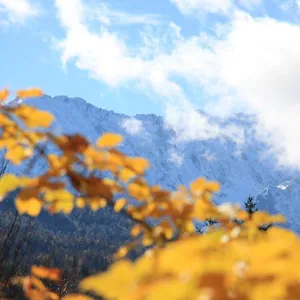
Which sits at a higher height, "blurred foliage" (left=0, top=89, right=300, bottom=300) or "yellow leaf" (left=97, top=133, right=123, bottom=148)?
"yellow leaf" (left=97, top=133, right=123, bottom=148)

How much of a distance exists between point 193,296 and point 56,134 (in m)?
0.68

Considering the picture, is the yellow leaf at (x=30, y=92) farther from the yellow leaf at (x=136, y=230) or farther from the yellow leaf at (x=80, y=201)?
the yellow leaf at (x=136, y=230)

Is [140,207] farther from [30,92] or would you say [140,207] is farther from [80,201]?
[30,92]

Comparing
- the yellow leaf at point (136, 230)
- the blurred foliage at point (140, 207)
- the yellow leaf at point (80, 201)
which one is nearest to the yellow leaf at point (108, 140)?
the blurred foliage at point (140, 207)

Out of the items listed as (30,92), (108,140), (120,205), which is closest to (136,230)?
(120,205)

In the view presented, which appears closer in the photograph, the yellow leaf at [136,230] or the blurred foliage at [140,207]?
the blurred foliage at [140,207]

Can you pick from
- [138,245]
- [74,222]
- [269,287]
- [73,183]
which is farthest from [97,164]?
[74,222]

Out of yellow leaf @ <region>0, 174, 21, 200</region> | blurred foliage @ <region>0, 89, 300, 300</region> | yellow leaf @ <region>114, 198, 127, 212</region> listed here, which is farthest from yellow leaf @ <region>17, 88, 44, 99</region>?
yellow leaf @ <region>114, 198, 127, 212</region>

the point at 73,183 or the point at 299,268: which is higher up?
the point at 73,183

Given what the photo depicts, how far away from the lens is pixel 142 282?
60cm

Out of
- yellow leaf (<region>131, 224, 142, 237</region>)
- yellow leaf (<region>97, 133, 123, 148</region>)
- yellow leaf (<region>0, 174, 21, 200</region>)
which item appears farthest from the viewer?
yellow leaf (<region>131, 224, 142, 237</region>)

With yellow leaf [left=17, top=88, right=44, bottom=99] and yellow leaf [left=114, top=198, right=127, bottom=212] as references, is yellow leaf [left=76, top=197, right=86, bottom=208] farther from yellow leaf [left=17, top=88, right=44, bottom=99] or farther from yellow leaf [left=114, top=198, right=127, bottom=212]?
yellow leaf [left=17, top=88, right=44, bottom=99]

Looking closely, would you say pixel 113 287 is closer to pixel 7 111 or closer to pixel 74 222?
pixel 7 111

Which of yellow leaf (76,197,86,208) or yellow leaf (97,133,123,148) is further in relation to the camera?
yellow leaf (76,197,86,208)
